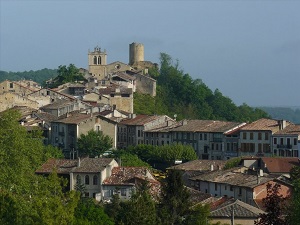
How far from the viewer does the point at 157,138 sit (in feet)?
293

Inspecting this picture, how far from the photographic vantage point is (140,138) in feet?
295

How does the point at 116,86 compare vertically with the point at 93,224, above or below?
above

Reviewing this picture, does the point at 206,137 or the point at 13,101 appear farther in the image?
the point at 13,101

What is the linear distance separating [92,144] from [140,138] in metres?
7.94

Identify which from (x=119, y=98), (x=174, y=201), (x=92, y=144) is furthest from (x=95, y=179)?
(x=119, y=98)

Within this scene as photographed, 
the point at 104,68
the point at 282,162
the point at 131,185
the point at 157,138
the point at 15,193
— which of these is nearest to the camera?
the point at 15,193

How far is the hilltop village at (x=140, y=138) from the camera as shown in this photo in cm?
5891

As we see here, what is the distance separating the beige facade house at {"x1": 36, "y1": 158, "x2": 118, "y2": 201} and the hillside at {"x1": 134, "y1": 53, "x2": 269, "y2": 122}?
39.5 m

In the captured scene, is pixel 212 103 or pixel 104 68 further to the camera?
pixel 104 68

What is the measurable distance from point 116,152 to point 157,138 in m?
6.44

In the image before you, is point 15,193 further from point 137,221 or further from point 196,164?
point 196,164

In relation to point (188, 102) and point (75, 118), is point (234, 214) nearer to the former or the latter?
point (75, 118)

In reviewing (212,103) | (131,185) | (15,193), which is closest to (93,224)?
(15,193)

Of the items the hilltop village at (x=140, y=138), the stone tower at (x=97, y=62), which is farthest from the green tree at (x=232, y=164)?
the stone tower at (x=97, y=62)
